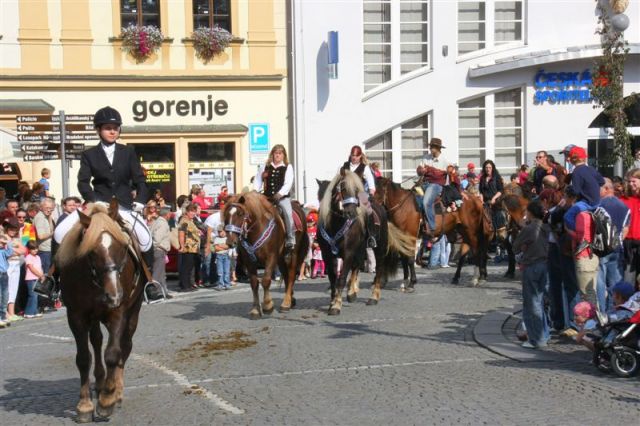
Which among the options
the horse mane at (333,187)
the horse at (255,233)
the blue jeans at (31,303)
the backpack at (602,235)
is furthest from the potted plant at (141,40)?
the backpack at (602,235)

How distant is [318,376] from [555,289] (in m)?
3.64

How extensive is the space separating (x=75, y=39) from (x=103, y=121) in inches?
733

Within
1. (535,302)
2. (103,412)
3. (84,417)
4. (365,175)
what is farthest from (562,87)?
(84,417)

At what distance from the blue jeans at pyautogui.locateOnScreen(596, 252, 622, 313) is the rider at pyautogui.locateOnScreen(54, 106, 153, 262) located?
5178 mm

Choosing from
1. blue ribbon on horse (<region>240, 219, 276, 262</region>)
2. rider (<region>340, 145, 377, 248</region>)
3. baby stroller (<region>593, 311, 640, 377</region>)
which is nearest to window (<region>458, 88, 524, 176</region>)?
rider (<region>340, 145, 377, 248</region>)

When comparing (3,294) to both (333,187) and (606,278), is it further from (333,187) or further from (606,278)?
(606,278)

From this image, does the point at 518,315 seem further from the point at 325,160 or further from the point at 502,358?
the point at 325,160

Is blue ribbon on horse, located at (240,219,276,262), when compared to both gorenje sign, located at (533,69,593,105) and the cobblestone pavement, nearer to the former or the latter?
the cobblestone pavement

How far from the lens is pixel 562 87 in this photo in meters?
29.1

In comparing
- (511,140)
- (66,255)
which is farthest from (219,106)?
(66,255)

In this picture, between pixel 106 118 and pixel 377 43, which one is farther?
pixel 377 43

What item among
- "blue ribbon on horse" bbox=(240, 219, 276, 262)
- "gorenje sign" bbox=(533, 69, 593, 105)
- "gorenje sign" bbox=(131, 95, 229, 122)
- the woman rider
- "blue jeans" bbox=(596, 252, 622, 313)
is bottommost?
"blue jeans" bbox=(596, 252, 622, 313)

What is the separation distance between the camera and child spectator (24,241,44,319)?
621 inches

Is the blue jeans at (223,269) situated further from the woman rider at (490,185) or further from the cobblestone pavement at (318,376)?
the woman rider at (490,185)
